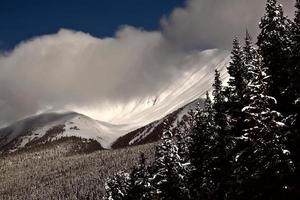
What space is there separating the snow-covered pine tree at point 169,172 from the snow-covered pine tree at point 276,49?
15506 mm

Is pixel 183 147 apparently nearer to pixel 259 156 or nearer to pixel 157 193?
pixel 157 193

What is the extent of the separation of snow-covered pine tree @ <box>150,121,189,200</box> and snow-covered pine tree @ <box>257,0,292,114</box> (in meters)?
15.5

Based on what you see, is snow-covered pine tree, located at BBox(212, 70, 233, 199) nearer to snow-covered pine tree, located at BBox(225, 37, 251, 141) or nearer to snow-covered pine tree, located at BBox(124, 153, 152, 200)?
snow-covered pine tree, located at BBox(225, 37, 251, 141)

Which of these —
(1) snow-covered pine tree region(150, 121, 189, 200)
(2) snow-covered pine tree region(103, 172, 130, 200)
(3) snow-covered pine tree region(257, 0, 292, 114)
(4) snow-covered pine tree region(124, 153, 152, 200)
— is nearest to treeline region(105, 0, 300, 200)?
(3) snow-covered pine tree region(257, 0, 292, 114)

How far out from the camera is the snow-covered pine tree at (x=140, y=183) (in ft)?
194

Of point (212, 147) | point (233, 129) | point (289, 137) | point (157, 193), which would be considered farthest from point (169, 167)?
point (289, 137)

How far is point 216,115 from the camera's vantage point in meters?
40.1

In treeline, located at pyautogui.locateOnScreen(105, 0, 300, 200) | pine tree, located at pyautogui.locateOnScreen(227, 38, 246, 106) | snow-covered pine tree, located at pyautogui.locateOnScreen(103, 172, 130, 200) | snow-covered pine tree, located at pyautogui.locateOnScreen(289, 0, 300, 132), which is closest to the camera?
treeline, located at pyautogui.locateOnScreen(105, 0, 300, 200)

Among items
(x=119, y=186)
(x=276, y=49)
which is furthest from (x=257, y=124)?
(x=119, y=186)

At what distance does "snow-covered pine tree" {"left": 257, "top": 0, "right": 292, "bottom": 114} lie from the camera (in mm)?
33094

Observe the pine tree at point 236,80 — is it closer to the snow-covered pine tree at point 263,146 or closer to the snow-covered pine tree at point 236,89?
the snow-covered pine tree at point 236,89

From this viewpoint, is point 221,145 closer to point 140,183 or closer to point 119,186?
point 140,183

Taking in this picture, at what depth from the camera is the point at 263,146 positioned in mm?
29672

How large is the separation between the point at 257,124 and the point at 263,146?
1.21m
